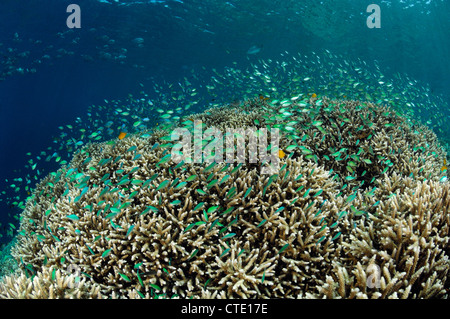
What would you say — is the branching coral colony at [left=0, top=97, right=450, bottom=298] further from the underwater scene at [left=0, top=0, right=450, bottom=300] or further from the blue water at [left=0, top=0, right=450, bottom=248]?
the blue water at [left=0, top=0, right=450, bottom=248]

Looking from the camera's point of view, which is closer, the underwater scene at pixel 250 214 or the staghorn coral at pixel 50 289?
the staghorn coral at pixel 50 289

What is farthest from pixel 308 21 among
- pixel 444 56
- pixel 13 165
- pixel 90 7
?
pixel 13 165

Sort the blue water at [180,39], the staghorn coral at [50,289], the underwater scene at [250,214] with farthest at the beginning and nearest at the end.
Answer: the blue water at [180,39]
the underwater scene at [250,214]
the staghorn coral at [50,289]

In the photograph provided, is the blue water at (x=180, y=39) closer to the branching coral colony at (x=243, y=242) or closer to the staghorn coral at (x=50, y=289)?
the branching coral colony at (x=243, y=242)

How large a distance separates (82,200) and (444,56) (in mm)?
80506

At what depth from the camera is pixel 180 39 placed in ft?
139

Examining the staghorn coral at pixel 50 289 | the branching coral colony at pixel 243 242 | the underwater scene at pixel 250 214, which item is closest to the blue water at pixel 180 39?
the underwater scene at pixel 250 214

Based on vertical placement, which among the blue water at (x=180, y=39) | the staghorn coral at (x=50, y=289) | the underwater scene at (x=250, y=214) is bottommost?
the staghorn coral at (x=50, y=289)

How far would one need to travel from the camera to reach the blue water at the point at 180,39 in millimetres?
30938

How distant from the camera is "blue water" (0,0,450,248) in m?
30.9

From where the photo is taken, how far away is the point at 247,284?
2.90m

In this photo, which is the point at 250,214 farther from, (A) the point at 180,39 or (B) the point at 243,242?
(A) the point at 180,39

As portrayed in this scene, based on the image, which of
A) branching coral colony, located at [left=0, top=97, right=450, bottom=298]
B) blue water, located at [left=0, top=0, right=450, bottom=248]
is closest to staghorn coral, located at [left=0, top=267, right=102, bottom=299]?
branching coral colony, located at [left=0, top=97, right=450, bottom=298]
